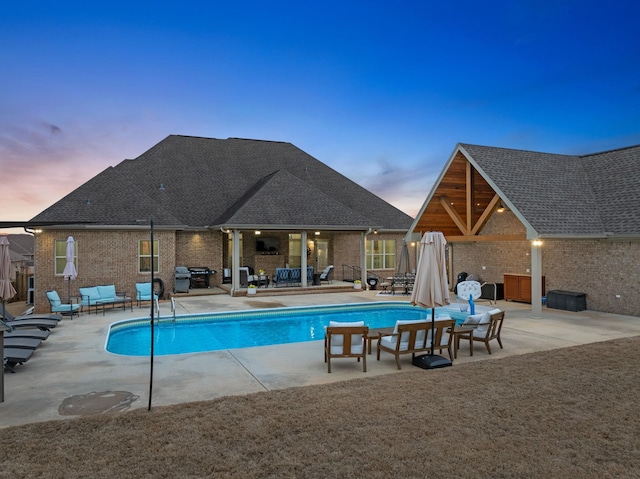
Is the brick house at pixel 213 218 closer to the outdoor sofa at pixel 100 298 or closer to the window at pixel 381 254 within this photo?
the window at pixel 381 254

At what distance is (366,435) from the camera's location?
501 centimetres

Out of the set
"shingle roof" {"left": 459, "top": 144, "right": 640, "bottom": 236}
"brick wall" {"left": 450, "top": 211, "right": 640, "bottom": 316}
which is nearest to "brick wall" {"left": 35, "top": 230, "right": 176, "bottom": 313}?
"shingle roof" {"left": 459, "top": 144, "right": 640, "bottom": 236}

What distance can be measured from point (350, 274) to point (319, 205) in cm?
502

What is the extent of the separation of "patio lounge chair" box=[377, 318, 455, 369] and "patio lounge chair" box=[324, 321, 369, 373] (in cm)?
65

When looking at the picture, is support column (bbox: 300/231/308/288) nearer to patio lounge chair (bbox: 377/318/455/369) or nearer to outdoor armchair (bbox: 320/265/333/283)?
outdoor armchair (bbox: 320/265/333/283)

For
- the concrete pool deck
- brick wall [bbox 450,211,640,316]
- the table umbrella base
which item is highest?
brick wall [bbox 450,211,640,316]

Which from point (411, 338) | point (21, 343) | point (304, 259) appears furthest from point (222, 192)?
point (411, 338)

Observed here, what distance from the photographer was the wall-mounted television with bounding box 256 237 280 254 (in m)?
24.1

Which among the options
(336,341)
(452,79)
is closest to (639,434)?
(336,341)

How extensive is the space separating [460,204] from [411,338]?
11446 mm

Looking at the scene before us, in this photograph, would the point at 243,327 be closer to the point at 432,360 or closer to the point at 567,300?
the point at 432,360

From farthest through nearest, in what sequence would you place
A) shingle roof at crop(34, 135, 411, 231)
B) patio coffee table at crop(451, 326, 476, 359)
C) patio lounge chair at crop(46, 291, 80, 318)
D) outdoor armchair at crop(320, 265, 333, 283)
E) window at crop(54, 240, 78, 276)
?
outdoor armchair at crop(320, 265, 333, 283)
shingle roof at crop(34, 135, 411, 231)
window at crop(54, 240, 78, 276)
patio lounge chair at crop(46, 291, 80, 318)
patio coffee table at crop(451, 326, 476, 359)

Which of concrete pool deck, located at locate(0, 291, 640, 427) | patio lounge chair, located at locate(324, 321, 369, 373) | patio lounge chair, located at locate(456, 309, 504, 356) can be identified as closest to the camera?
concrete pool deck, located at locate(0, 291, 640, 427)

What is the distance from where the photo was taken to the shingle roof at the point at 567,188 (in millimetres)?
14266
